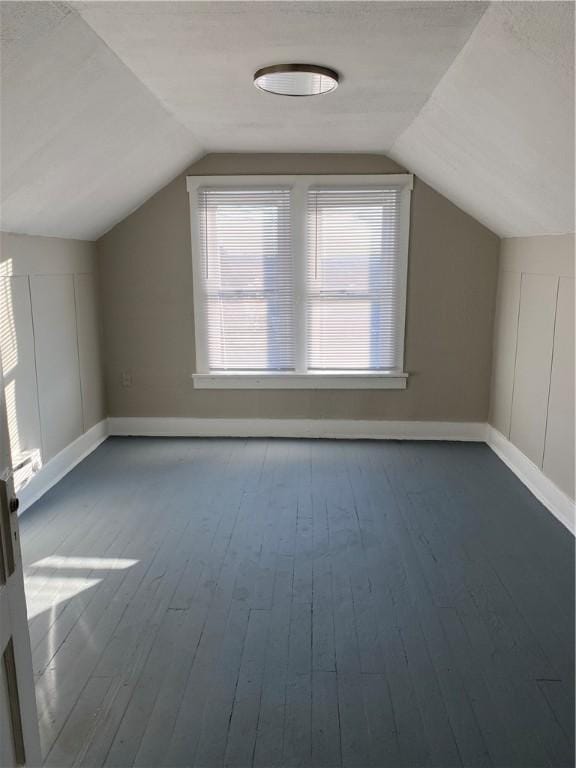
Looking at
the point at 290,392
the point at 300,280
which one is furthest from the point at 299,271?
the point at 290,392

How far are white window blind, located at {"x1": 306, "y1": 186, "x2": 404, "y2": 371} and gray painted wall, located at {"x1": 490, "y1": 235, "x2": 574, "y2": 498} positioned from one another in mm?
817

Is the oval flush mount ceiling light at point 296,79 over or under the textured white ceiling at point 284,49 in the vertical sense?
under

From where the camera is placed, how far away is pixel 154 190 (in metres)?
4.53

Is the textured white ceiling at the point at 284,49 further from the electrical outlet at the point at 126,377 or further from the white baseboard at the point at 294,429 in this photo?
the white baseboard at the point at 294,429

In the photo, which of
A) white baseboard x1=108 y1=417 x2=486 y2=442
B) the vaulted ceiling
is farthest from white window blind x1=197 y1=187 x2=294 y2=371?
the vaulted ceiling

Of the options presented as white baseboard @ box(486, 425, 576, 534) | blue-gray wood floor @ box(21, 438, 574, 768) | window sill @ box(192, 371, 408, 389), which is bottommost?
blue-gray wood floor @ box(21, 438, 574, 768)

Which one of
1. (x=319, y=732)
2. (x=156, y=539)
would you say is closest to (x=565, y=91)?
(x=319, y=732)

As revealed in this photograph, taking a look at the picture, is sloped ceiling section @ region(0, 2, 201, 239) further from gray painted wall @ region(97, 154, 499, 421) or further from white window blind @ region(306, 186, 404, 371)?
white window blind @ region(306, 186, 404, 371)

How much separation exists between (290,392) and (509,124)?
2822 mm

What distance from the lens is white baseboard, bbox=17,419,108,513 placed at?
3631mm

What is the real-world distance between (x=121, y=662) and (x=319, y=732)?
0.83m

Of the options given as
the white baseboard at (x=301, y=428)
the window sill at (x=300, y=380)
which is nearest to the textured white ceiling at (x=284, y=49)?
the window sill at (x=300, y=380)

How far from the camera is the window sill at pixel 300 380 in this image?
4.79 m

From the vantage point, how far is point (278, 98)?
9.87 feet
